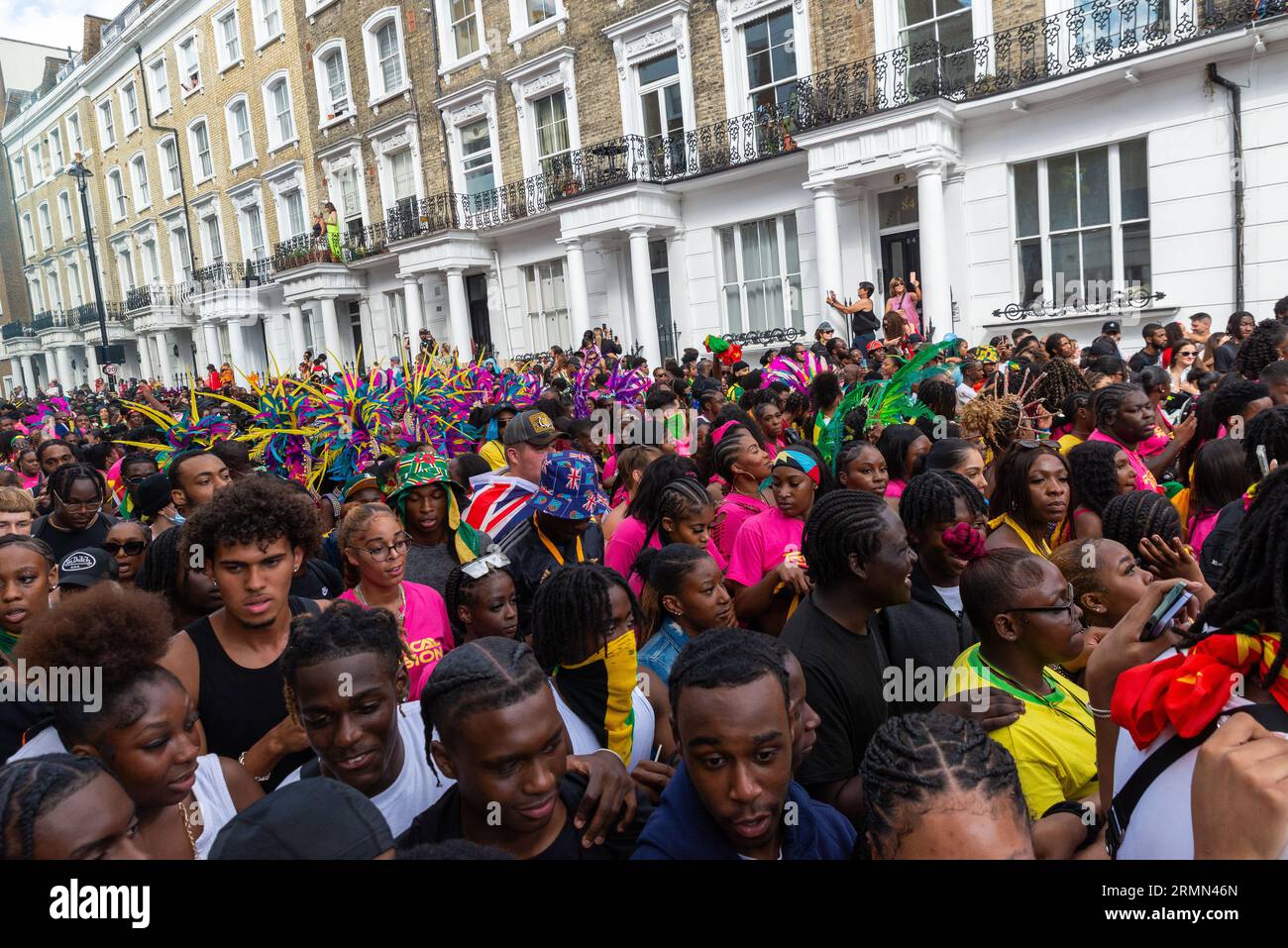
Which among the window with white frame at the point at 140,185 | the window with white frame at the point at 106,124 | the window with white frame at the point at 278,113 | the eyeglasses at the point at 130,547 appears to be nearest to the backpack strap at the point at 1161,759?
the eyeglasses at the point at 130,547

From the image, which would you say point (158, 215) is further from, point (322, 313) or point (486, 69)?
point (486, 69)

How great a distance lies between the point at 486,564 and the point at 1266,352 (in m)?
5.32

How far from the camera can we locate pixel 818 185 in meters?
13.4

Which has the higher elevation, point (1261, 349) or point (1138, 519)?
point (1261, 349)

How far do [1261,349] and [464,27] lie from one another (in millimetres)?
19799

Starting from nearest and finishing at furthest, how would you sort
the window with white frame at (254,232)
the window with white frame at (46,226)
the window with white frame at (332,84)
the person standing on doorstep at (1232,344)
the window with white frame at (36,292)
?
the person standing on doorstep at (1232,344) → the window with white frame at (46,226) → the window with white frame at (36,292) → the window with white frame at (332,84) → the window with white frame at (254,232)

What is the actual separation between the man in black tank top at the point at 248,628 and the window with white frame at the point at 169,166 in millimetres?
27410

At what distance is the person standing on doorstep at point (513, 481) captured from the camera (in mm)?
3932

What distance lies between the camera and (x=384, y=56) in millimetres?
22234

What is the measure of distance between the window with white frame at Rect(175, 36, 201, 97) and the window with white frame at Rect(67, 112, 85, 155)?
59.3 ft

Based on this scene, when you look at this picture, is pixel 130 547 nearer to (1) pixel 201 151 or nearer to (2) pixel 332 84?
(2) pixel 332 84

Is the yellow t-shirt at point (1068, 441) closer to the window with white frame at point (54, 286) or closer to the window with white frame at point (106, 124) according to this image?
the window with white frame at point (54, 286)

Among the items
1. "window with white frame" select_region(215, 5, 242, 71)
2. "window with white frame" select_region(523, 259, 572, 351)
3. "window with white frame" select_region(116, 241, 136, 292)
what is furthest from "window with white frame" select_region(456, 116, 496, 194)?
"window with white frame" select_region(116, 241, 136, 292)

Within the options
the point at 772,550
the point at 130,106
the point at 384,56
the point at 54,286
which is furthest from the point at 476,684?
the point at 384,56
